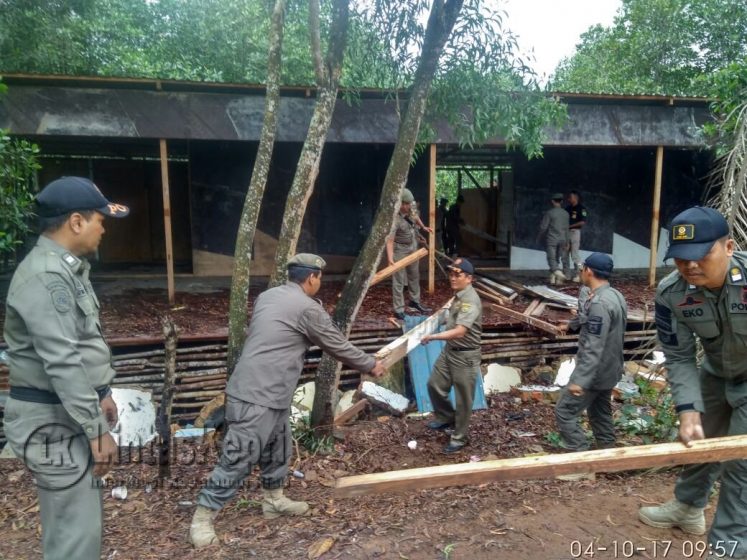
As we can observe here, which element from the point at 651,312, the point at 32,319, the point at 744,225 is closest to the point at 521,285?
the point at 651,312

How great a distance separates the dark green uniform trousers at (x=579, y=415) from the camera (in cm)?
447

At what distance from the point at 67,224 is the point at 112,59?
12.4m

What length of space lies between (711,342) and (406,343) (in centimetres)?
246

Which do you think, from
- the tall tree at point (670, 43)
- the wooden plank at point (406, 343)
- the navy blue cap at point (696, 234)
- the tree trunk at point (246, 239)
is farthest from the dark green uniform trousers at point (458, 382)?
the tall tree at point (670, 43)

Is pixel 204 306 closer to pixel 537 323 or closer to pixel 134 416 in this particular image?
pixel 134 416

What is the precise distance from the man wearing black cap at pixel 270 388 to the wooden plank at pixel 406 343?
2.55 feet

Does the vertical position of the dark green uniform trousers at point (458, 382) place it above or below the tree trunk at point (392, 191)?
below

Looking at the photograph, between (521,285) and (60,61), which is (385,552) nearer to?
(521,285)

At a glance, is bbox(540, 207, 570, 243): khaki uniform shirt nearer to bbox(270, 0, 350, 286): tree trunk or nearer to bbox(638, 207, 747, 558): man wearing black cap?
bbox(270, 0, 350, 286): tree trunk

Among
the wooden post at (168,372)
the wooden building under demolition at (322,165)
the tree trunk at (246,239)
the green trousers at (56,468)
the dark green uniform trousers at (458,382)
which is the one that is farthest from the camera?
the wooden building under demolition at (322,165)

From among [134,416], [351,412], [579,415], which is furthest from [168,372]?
[579,415]

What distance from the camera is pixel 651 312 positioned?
26.0 feet

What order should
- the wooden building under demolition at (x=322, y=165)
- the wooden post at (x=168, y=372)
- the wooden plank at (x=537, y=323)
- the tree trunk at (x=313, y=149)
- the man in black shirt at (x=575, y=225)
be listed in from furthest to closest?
1. the man in black shirt at (x=575, y=225)
2. the wooden building under demolition at (x=322, y=165)
3. the wooden plank at (x=537, y=323)
4. the wooden post at (x=168, y=372)
5. the tree trunk at (x=313, y=149)
